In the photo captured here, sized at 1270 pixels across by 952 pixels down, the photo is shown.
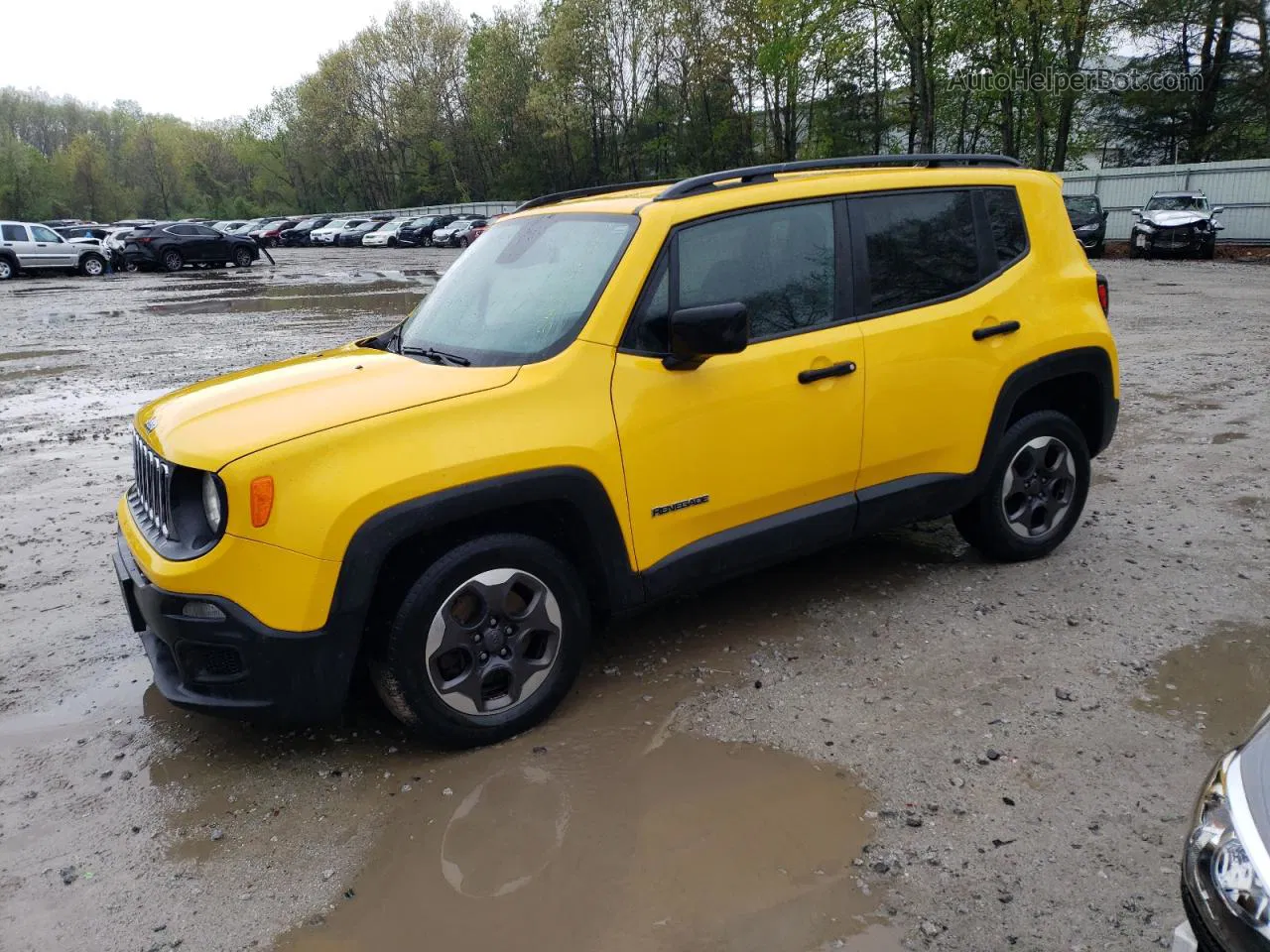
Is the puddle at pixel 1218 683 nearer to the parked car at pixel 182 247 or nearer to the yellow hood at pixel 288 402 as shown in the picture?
the yellow hood at pixel 288 402

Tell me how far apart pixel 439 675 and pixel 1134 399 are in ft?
24.1

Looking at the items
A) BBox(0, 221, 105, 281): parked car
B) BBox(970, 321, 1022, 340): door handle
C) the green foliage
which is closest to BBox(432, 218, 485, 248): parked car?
the green foliage

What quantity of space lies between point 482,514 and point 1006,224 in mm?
2947

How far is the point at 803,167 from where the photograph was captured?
4.30 metres

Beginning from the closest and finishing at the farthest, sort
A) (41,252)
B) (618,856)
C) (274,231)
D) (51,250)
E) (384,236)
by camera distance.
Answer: (618,856) < (41,252) < (51,250) < (384,236) < (274,231)

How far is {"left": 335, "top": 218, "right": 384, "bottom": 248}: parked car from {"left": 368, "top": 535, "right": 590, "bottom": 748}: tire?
51.3 metres

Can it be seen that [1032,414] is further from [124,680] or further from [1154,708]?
[124,680]

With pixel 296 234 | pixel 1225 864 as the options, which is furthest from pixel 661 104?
pixel 1225 864

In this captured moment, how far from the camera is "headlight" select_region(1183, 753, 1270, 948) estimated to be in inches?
62.1

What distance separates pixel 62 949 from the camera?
2662 mm

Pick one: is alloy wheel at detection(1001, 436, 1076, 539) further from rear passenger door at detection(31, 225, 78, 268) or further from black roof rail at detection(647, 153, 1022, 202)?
rear passenger door at detection(31, 225, 78, 268)

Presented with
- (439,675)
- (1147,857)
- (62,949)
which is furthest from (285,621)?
(1147,857)

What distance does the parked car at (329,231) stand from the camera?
53.3 meters

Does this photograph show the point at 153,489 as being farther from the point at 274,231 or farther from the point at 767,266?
the point at 274,231
